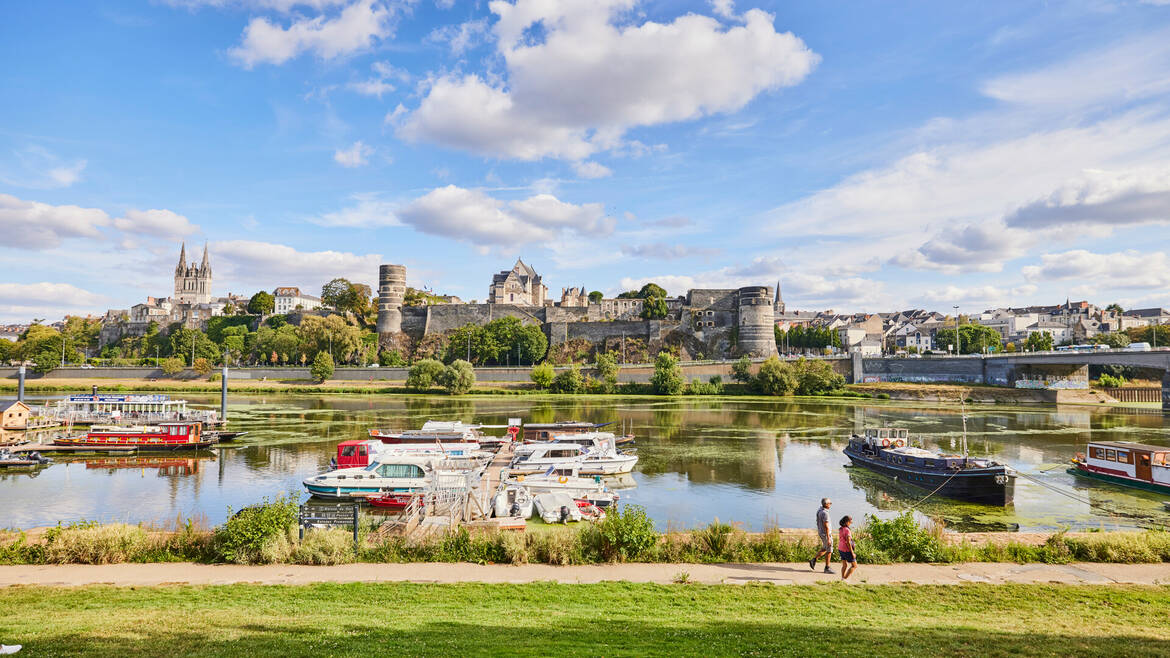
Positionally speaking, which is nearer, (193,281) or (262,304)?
(262,304)

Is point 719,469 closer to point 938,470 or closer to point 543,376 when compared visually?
point 938,470

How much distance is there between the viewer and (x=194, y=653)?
6.94 m

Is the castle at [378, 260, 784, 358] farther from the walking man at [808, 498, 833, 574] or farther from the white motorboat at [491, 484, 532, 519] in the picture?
the walking man at [808, 498, 833, 574]

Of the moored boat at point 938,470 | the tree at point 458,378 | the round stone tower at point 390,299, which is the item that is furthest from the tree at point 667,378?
the round stone tower at point 390,299

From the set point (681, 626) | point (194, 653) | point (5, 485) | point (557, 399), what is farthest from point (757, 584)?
point (557, 399)

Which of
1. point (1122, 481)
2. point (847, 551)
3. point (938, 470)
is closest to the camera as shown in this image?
point (847, 551)

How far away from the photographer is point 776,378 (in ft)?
220


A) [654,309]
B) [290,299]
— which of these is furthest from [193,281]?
[654,309]

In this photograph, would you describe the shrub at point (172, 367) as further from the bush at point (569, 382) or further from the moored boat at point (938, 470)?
the moored boat at point (938, 470)

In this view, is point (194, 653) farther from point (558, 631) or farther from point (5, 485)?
point (5, 485)

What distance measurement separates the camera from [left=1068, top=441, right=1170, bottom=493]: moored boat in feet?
78.3

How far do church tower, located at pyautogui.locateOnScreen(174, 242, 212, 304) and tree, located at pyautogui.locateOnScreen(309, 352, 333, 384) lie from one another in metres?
94.3

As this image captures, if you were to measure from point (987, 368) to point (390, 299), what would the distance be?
73258 mm

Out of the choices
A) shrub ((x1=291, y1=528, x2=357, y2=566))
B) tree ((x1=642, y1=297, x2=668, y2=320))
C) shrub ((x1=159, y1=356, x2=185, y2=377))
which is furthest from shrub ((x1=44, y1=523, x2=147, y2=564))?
tree ((x1=642, y1=297, x2=668, y2=320))
